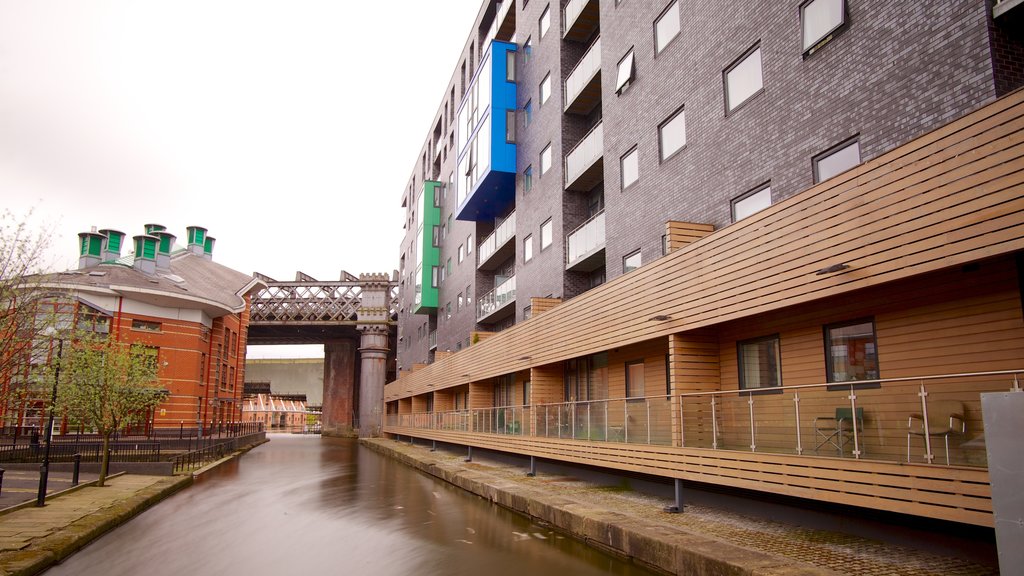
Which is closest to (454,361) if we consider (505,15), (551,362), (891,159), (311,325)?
(551,362)

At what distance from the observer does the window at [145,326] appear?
37.8 metres

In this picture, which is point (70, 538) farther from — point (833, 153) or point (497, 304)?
point (497, 304)

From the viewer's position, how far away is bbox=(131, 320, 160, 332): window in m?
37.8

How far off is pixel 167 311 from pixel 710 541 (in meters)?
38.6

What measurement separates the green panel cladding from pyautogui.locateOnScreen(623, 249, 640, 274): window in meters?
26.0

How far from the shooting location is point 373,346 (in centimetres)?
5697

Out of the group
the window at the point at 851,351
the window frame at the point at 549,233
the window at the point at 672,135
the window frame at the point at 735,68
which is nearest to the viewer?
the window at the point at 851,351

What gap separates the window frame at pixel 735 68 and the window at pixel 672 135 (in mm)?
1491

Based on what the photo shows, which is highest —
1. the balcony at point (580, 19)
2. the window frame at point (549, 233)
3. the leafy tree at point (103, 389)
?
the balcony at point (580, 19)

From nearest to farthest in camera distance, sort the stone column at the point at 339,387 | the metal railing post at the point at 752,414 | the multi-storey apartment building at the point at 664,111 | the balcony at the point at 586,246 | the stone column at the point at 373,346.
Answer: the multi-storey apartment building at the point at 664,111 → the metal railing post at the point at 752,414 → the balcony at the point at 586,246 → the stone column at the point at 373,346 → the stone column at the point at 339,387

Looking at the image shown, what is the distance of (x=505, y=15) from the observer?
3002 centimetres

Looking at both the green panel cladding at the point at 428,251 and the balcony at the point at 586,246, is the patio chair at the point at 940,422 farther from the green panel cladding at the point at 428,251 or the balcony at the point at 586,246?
the green panel cladding at the point at 428,251

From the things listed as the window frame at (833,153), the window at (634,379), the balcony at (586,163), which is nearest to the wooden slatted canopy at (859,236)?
the window frame at (833,153)

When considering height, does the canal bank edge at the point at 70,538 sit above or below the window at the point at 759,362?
below
